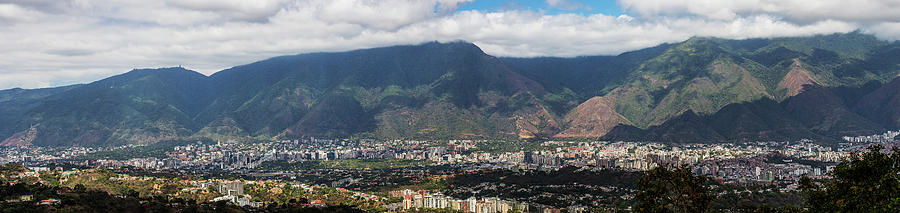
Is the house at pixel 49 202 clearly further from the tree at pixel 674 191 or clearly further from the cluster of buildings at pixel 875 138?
the cluster of buildings at pixel 875 138

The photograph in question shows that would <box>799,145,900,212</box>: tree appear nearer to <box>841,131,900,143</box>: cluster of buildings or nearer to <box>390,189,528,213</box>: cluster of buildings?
<box>390,189,528,213</box>: cluster of buildings

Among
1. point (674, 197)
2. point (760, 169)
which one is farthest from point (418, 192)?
point (674, 197)

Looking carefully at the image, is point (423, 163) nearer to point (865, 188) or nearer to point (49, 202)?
point (49, 202)

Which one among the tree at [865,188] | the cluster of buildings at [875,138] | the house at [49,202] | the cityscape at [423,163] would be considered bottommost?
the cityscape at [423,163]

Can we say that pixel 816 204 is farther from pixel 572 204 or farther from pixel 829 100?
pixel 829 100

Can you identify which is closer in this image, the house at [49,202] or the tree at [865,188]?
the tree at [865,188]

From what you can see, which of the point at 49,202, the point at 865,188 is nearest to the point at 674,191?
the point at 865,188

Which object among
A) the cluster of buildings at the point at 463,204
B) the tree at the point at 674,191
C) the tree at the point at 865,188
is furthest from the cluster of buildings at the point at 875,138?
the tree at the point at 674,191
